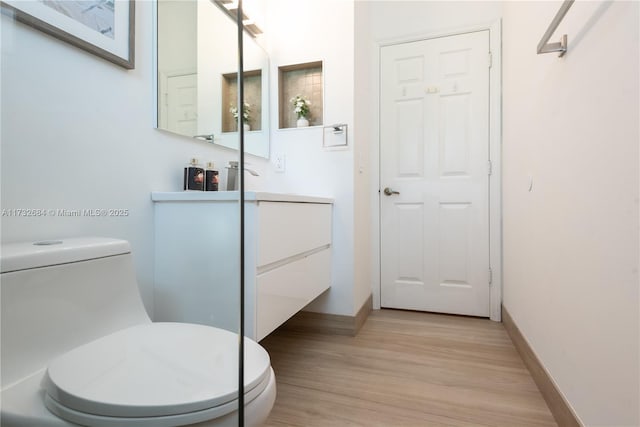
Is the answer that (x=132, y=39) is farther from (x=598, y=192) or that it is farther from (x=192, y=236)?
(x=598, y=192)

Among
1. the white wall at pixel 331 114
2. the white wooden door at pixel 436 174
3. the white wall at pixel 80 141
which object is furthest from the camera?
the white wooden door at pixel 436 174

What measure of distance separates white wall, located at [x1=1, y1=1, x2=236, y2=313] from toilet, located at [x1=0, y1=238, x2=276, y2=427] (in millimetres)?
135

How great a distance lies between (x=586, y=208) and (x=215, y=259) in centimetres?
119

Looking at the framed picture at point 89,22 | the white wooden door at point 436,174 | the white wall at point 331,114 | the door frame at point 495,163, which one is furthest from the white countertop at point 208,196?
the door frame at point 495,163

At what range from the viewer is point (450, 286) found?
2262 mm

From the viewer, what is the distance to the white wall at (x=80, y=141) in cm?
82

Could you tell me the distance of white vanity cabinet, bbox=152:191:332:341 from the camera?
115 cm

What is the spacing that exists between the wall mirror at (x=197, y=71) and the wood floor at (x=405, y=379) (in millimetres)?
1148

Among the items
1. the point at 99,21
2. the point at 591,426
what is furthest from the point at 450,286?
the point at 99,21

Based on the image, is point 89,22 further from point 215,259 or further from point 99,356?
point 99,356

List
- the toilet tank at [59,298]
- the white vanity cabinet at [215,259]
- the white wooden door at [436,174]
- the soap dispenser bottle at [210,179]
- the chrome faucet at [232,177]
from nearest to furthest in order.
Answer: the toilet tank at [59,298]
the white vanity cabinet at [215,259]
the soap dispenser bottle at [210,179]
the chrome faucet at [232,177]
the white wooden door at [436,174]

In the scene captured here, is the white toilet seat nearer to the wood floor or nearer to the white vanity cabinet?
the white vanity cabinet

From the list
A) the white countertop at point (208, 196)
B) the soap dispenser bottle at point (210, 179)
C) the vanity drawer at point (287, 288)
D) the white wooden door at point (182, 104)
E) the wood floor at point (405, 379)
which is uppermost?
the white wooden door at point (182, 104)

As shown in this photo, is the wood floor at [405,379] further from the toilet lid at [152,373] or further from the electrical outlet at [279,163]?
the electrical outlet at [279,163]
